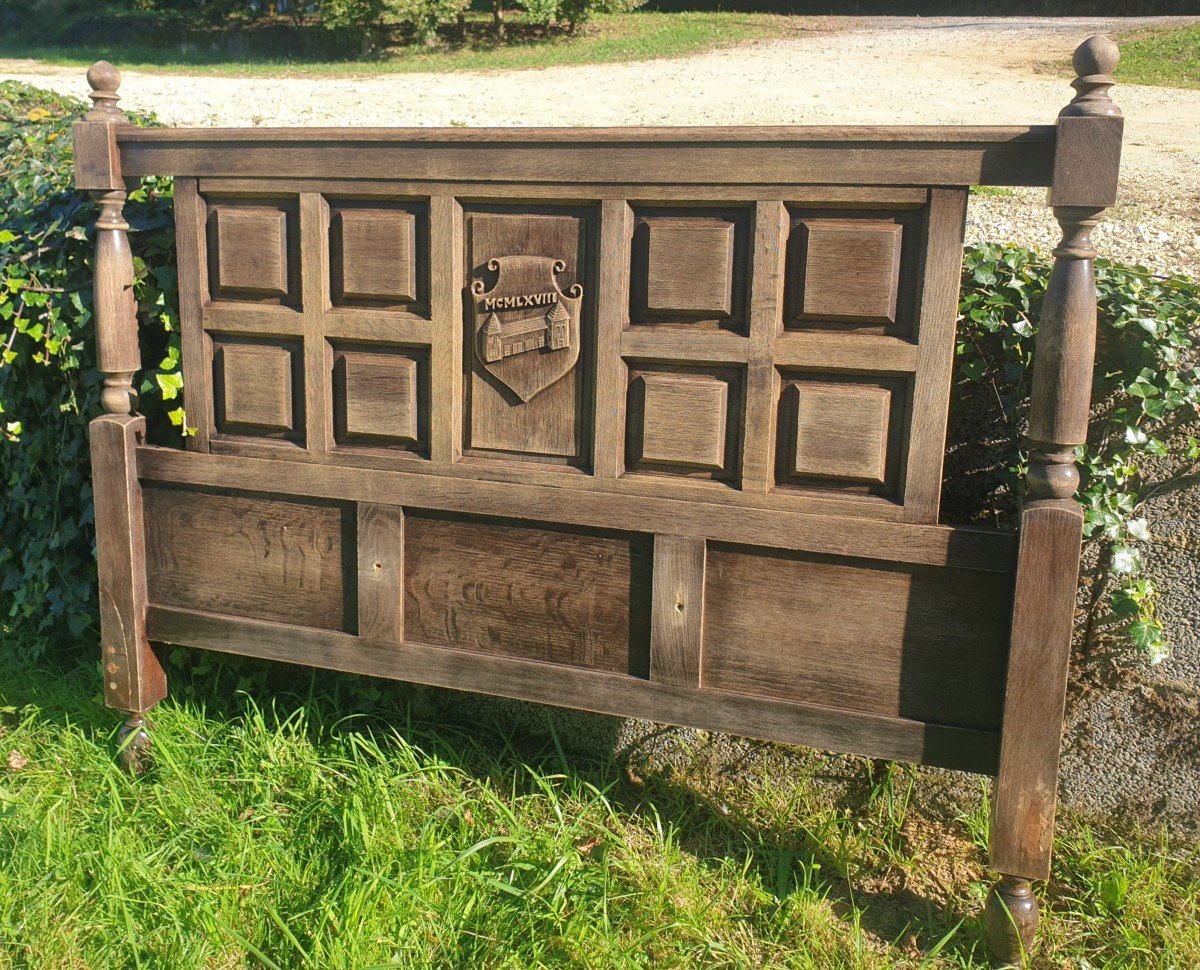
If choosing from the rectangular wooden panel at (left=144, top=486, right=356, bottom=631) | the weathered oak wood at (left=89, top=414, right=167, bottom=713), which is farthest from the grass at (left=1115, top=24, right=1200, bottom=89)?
the weathered oak wood at (left=89, top=414, right=167, bottom=713)

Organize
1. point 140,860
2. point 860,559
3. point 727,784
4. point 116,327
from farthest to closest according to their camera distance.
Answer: point 727,784
point 116,327
point 140,860
point 860,559

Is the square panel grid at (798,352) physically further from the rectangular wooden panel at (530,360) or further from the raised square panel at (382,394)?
the raised square panel at (382,394)

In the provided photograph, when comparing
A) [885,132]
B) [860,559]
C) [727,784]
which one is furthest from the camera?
[727,784]

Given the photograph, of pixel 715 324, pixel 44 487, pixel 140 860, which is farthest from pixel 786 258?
pixel 44 487

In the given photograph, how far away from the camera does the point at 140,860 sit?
9.22 feet

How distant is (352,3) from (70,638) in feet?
52.4

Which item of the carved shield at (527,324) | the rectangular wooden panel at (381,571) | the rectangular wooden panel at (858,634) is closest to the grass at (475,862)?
the rectangular wooden panel at (381,571)

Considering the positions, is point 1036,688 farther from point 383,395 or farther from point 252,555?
point 252,555

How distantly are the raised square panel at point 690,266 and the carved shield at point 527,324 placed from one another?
0.62ft

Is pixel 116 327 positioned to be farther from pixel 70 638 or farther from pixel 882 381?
pixel 882 381

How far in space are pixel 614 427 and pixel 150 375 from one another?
1.44 m

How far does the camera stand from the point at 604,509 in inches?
106

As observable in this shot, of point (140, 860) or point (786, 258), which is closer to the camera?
point (786, 258)

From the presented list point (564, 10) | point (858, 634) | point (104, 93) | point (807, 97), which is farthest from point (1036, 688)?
point (564, 10)
